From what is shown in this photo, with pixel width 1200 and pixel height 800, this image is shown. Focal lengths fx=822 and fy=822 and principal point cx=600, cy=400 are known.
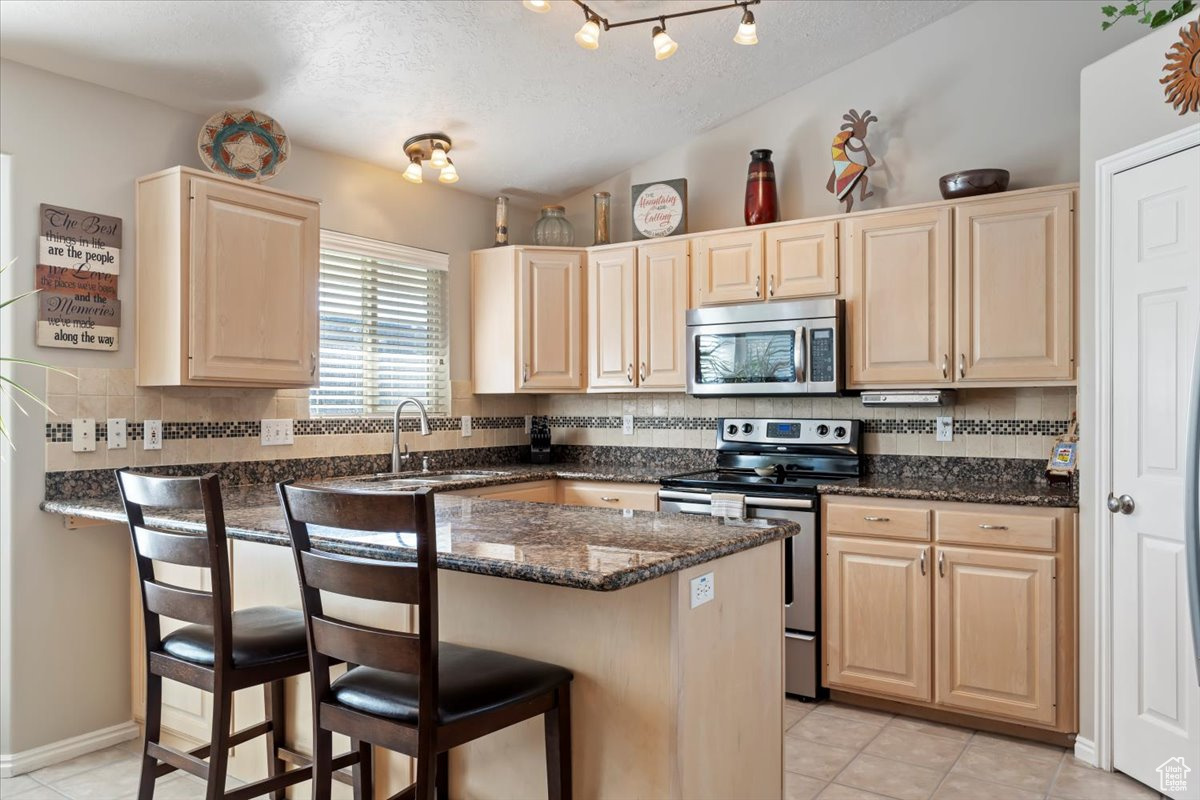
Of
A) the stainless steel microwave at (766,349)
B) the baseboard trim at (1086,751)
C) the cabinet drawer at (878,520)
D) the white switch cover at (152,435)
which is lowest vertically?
the baseboard trim at (1086,751)

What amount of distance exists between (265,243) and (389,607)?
5.60 feet

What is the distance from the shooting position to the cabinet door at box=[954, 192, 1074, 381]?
10.6 ft

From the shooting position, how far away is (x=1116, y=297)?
9.14 feet

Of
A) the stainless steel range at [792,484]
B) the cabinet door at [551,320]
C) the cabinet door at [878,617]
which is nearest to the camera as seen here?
the cabinet door at [878,617]

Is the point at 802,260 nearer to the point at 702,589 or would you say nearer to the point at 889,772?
the point at 889,772

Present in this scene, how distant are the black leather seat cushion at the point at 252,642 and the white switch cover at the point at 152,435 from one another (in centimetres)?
121

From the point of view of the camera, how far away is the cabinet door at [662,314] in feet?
13.8

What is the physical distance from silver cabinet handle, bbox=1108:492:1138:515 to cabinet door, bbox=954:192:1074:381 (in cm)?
62

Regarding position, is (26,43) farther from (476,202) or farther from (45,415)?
(476,202)

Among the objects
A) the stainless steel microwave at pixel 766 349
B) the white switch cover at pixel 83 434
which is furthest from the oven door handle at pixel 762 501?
the white switch cover at pixel 83 434

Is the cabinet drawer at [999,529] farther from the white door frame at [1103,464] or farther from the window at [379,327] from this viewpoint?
the window at [379,327]

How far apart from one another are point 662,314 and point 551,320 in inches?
24.6

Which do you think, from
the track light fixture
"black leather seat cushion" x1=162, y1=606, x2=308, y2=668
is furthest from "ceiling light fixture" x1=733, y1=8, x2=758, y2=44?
"black leather seat cushion" x1=162, y1=606, x2=308, y2=668

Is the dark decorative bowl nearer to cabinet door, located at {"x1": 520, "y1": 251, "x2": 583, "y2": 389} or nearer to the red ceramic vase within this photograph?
the red ceramic vase
